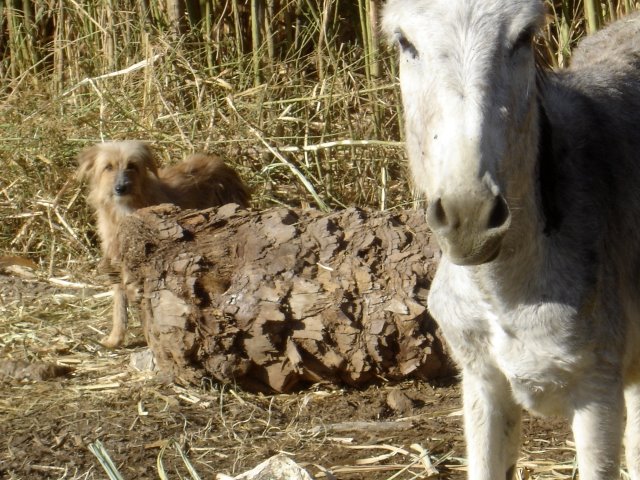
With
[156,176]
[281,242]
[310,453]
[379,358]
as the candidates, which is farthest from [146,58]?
[310,453]

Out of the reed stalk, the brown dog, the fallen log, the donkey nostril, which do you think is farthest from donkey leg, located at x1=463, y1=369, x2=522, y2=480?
the brown dog

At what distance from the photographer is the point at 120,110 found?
7398mm

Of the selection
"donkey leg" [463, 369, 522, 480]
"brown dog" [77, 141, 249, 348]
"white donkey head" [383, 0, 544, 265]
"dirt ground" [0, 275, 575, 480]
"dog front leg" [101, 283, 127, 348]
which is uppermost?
"white donkey head" [383, 0, 544, 265]

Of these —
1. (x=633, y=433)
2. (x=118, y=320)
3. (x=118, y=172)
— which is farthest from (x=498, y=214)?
(x=118, y=172)

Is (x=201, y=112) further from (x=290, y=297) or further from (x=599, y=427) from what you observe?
(x=599, y=427)

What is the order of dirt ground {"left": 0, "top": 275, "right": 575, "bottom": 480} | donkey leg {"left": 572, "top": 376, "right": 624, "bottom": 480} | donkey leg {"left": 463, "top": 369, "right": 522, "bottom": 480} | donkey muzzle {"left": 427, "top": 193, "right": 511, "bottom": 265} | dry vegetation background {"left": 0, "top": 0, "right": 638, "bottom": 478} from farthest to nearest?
dry vegetation background {"left": 0, "top": 0, "right": 638, "bottom": 478} → dirt ground {"left": 0, "top": 275, "right": 575, "bottom": 480} → donkey leg {"left": 463, "top": 369, "right": 522, "bottom": 480} → donkey leg {"left": 572, "top": 376, "right": 624, "bottom": 480} → donkey muzzle {"left": 427, "top": 193, "right": 511, "bottom": 265}

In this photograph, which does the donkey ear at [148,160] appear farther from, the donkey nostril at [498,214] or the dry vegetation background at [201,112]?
the donkey nostril at [498,214]

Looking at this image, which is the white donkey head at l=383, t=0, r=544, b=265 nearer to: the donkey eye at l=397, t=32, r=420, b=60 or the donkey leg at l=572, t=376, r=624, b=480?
the donkey eye at l=397, t=32, r=420, b=60

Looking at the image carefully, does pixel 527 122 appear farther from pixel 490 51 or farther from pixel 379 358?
pixel 379 358

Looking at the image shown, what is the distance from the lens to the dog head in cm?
651

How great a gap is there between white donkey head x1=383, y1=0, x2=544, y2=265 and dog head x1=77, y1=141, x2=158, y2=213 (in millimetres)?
4204

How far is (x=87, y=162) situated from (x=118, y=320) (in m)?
1.46

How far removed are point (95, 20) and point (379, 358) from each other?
477 centimetres

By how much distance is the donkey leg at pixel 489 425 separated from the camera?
9.52ft
